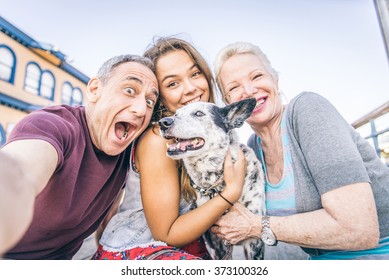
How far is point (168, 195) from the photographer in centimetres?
102

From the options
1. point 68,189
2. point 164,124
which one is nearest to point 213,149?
point 164,124

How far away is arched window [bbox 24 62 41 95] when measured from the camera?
1375 mm

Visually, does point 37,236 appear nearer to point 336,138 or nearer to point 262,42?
point 336,138

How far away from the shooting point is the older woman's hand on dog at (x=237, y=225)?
1060 millimetres

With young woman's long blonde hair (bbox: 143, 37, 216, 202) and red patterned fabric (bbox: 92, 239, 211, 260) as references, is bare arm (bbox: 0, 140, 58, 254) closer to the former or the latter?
red patterned fabric (bbox: 92, 239, 211, 260)

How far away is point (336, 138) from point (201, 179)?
0.61 m

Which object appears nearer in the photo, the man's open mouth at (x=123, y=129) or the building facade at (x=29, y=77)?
the man's open mouth at (x=123, y=129)

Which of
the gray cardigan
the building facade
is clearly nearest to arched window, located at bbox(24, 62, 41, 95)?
the building facade

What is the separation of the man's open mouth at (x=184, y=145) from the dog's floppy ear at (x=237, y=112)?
182mm

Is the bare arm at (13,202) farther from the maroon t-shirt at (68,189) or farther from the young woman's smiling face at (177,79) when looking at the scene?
the young woman's smiling face at (177,79)

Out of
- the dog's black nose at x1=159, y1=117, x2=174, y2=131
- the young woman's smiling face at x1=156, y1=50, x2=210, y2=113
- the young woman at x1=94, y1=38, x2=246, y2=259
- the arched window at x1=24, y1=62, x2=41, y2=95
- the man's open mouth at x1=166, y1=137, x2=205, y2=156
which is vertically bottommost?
the young woman at x1=94, y1=38, x2=246, y2=259

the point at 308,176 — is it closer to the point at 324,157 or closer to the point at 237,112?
the point at 324,157

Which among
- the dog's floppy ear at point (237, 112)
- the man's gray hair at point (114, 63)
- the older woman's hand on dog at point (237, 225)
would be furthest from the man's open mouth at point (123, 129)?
the older woman's hand on dog at point (237, 225)

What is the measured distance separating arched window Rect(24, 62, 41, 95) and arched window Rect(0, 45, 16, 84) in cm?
7
